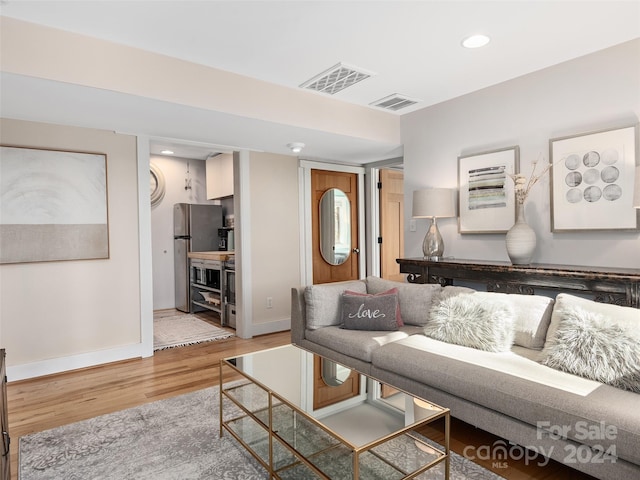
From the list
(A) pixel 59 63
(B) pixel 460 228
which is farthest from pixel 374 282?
(A) pixel 59 63

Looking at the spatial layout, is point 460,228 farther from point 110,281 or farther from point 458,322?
point 110,281

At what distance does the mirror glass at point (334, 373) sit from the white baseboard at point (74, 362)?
2208mm

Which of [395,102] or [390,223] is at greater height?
[395,102]

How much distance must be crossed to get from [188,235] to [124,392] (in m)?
3.20

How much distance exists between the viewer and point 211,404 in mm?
2703

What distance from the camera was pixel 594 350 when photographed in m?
1.90

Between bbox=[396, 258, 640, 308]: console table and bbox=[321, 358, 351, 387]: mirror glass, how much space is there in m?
1.43

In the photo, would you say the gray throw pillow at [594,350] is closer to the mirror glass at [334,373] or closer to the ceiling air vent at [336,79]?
the mirror glass at [334,373]

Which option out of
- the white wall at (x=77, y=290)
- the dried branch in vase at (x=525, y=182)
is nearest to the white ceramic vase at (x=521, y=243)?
the dried branch in vase at (x=525, y=182)

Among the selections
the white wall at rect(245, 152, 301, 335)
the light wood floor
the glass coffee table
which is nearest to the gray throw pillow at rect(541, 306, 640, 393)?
the light wood floor

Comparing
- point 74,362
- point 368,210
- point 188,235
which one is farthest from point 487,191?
point 188,235

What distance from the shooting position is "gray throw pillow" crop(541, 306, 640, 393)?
1.78 metres

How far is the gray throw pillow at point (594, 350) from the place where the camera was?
1783 mm

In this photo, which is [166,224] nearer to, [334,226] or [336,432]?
[334,226]
